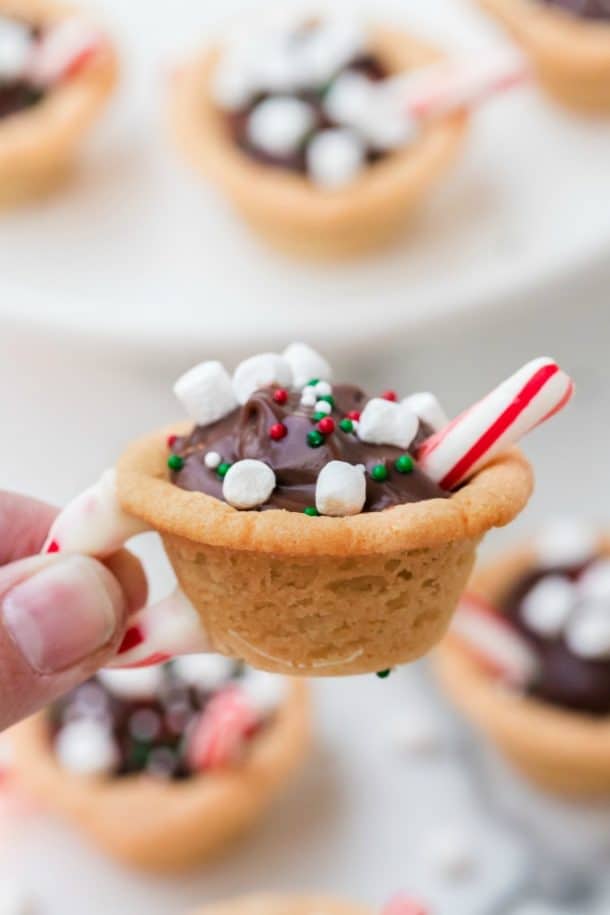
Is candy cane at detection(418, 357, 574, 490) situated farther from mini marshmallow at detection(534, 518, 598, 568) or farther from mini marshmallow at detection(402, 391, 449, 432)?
mini marshmallow at detection(534, 518, 598, 568)

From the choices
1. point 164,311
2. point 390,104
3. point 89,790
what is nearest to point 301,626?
point 89,790

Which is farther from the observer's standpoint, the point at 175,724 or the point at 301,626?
the point at 175,724

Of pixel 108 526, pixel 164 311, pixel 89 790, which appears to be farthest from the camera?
pixel 164 311

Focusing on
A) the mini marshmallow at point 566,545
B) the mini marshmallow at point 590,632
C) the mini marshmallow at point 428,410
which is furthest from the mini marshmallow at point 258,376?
the mini marshmallow at point 566,545

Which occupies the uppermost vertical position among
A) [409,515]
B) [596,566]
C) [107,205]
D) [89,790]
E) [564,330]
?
[409,515]

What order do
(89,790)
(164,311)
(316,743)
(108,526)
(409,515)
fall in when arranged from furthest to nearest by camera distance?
(164,311) < (316,743) < (89,790) < (108,526) < (409,515)

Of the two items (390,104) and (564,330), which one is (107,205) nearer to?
(390,104)

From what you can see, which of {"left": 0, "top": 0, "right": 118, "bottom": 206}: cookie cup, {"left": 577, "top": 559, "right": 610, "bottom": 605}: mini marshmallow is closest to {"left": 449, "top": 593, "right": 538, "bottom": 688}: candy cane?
{"left": 577, "top": 559, "right": 610, "bottom": 605}: mini marshmallow
